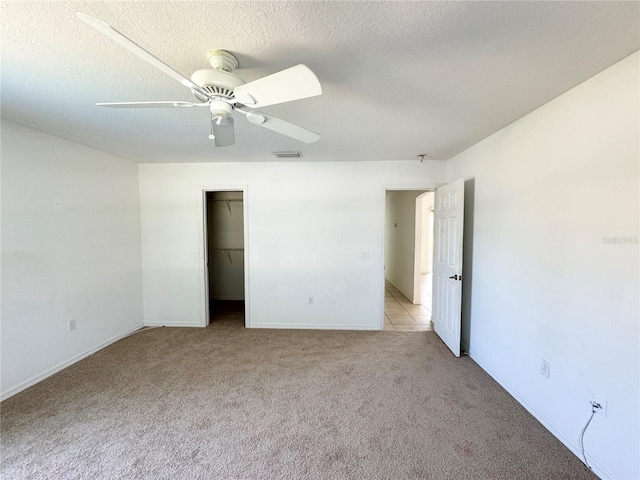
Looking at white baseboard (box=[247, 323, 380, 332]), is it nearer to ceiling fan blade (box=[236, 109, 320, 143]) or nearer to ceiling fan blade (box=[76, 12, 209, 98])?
ceiling fan blade (box=[236, 109, 320, 143])

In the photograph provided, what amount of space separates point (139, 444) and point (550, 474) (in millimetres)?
2609

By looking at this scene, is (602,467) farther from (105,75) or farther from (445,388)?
(105,75)

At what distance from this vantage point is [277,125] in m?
1.66

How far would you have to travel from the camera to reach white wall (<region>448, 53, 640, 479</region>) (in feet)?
4.69

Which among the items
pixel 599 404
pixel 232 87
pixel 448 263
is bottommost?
pixel 599 404

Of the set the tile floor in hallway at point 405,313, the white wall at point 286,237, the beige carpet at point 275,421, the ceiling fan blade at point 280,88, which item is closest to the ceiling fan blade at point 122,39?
the ceiling fan blade at point 280,88

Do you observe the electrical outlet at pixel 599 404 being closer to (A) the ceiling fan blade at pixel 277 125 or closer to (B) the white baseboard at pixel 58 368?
(A) the ceiling fan blade at pixel 277 125

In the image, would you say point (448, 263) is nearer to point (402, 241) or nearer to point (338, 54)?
point (338, 54)

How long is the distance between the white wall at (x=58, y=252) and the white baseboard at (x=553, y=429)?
14.2 ft

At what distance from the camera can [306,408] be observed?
6.99 feet

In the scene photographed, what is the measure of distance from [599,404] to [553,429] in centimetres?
49

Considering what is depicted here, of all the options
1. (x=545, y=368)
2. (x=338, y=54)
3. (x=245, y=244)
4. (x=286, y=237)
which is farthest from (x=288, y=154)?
(x=545, y=368)

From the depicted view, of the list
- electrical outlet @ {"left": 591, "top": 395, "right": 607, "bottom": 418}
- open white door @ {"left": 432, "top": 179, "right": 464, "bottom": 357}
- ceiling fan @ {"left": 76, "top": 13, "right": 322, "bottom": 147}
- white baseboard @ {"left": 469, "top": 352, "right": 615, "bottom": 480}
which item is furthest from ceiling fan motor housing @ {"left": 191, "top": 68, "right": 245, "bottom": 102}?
white baseboard @ {"left": 469, "top": 352, "right": 615, "bottom": 480}

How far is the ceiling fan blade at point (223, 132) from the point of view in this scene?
1.53 m
